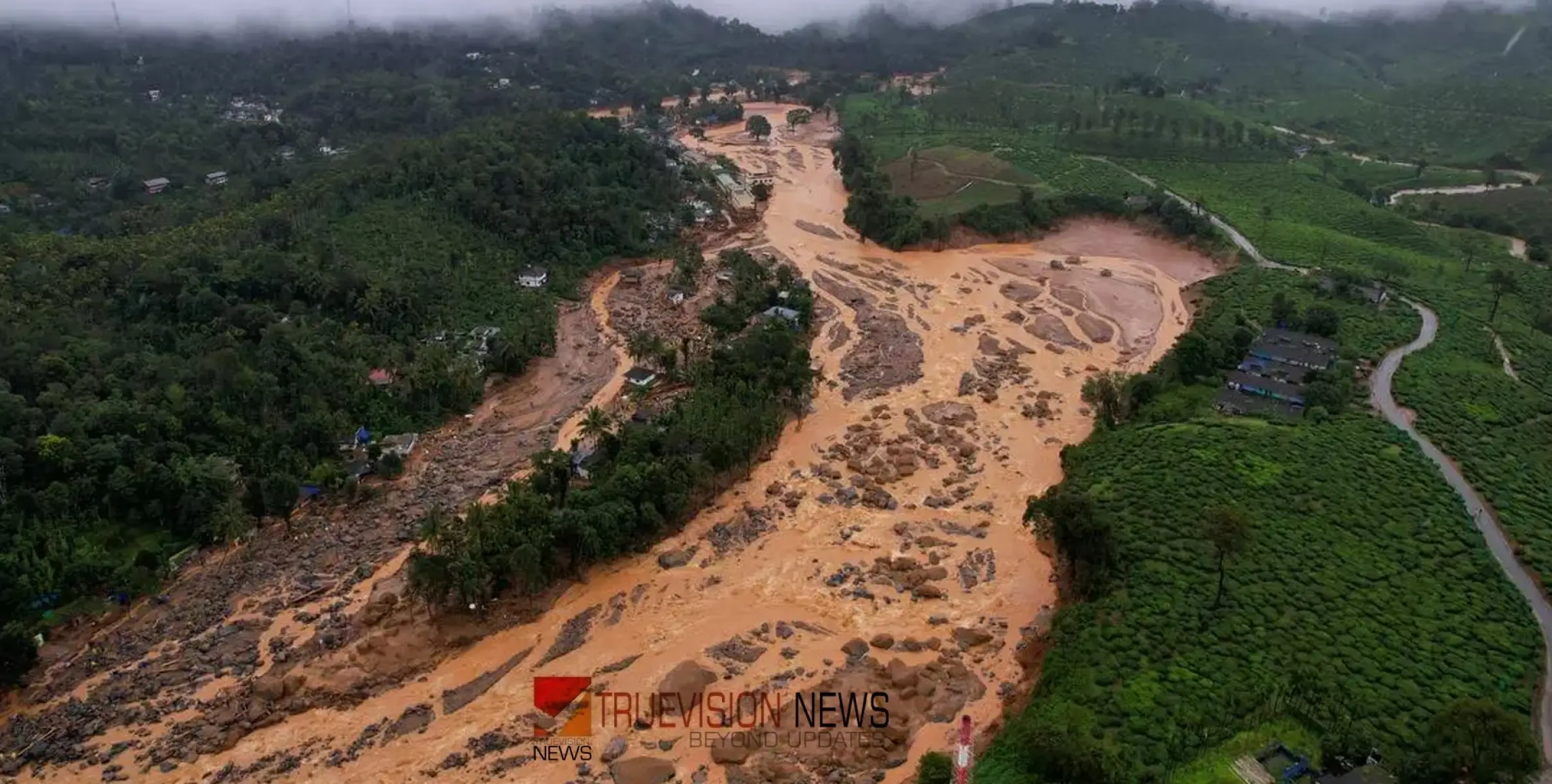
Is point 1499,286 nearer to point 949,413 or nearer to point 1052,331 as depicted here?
point 1052,331

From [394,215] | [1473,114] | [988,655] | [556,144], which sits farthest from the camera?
[1473,114]

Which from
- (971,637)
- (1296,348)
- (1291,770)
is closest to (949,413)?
(971,637)

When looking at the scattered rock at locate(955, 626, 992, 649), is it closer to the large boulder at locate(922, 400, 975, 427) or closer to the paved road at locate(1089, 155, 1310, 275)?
the large boulder at locate(922, 400, 975, 427)

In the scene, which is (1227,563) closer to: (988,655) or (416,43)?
(988,655)

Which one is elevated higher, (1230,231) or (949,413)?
(1230,231)

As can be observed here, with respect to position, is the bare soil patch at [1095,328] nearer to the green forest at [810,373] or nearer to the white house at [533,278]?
the green forest at [810,373]

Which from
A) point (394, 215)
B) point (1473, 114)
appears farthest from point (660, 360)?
point (1473, 114)

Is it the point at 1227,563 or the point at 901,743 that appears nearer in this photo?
the point at 901,743
